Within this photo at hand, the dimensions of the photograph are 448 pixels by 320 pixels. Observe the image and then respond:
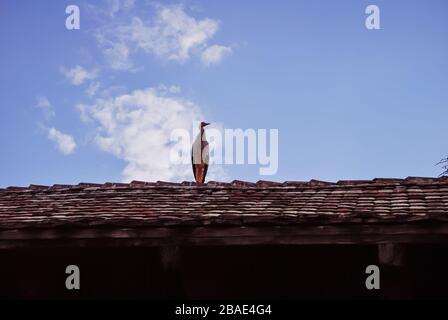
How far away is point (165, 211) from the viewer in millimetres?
6770

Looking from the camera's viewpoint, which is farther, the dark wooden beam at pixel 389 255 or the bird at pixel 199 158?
the bird at pixel 199 158

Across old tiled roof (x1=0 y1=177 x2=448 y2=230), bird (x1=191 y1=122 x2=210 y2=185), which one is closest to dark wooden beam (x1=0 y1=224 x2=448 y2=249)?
old tiled roof (x1=0 y1=177 x2=448 y2=230)

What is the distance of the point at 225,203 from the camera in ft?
23.1

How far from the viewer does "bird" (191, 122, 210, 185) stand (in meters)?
11.3

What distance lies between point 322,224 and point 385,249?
1.98 ft

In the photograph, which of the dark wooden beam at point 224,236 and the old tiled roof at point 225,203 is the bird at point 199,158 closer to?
the old tiled roof at point 225,203

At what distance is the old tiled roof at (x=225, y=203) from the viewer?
5.96 metres

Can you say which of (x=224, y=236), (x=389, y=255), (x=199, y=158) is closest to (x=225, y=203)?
(x=224, y=236)

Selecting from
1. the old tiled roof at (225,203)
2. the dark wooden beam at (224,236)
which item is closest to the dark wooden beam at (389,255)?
the dark wooden beam at (224,236)

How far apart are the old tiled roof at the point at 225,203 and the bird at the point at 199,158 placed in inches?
115

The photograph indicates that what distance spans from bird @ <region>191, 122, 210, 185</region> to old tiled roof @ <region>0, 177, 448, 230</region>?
9.56 ft

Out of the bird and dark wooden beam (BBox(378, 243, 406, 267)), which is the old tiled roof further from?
the bird
